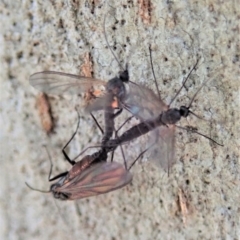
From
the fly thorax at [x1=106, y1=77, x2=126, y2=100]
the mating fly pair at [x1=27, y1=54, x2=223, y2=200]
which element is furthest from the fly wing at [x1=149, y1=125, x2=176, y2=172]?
the fly thorax at [x1=106, y1=77, x2=126, y2=100]

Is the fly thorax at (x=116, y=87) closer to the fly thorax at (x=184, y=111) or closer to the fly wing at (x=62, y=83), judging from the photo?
the fly wing at (x=62, y=83)

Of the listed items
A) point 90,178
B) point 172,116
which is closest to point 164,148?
point 172,116

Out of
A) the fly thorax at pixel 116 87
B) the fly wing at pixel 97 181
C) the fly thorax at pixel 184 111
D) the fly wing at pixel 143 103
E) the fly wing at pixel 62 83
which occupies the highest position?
the fly wing at pixel 62 83

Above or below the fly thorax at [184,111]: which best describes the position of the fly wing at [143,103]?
above

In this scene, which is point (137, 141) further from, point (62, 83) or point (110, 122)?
point (62, 83)

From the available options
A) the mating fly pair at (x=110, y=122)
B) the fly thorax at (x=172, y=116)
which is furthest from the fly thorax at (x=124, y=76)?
the fly thorax at (x=172, y=116)

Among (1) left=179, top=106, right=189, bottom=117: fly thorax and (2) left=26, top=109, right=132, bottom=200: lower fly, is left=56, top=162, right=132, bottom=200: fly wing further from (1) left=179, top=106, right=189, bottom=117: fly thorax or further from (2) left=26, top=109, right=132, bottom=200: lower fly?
(1) left=179, top=106, right=189, bottom=117: fly thorax
